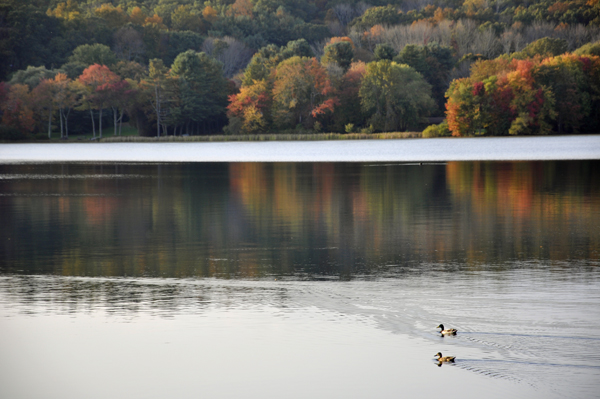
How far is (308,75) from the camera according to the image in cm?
9569

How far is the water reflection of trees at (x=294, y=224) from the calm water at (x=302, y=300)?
9cm

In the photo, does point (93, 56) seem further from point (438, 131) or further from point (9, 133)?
point (438, 131)

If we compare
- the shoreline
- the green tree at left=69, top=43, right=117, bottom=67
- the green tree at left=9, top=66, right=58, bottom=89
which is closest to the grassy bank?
the shoreline

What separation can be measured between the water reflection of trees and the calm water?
3.4 inches

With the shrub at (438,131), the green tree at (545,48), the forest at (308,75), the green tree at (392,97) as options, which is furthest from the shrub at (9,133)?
the green tree at (545,48)

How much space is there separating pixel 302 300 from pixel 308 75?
285 ft

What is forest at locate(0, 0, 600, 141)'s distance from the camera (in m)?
85.3

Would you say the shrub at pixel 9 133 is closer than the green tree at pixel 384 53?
Yes

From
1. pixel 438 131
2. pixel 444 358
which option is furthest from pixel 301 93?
pixel 444 358

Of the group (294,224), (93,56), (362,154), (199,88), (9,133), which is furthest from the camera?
(93,56)

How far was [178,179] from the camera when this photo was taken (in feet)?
107

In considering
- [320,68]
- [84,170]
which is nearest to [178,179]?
[84,170]

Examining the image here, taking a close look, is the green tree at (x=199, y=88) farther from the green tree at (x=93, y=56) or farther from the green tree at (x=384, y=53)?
the green tree at (x=384, y=53)

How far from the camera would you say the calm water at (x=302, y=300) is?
24.5 feet
